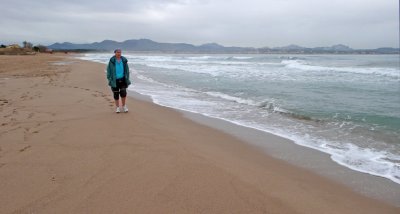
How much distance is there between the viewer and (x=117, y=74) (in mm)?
8688

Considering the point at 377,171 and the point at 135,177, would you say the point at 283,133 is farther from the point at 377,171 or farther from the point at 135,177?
the point at 135,177

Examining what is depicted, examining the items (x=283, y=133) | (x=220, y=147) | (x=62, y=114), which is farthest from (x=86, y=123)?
(x=283, y=133)

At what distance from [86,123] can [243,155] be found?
3.37 meters

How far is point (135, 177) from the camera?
14.0 feet

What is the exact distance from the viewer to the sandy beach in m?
3.63

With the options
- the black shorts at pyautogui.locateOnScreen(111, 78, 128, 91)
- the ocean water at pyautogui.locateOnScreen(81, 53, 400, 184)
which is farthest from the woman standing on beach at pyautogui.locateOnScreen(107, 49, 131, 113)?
the ocean water at pyautogui.locateOnScreen(81, 53, 400, 184)

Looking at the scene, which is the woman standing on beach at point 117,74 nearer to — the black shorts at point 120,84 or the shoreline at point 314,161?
the black shorts at point 120,84

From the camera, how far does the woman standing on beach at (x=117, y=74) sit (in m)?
8.59

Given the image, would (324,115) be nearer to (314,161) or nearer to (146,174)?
(314,161)

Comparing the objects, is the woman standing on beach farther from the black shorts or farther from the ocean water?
the ocean water

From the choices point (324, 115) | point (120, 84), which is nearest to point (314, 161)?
point (324, 115)

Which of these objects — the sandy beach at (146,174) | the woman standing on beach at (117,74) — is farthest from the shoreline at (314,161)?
the woman standing on beach at (117,74)

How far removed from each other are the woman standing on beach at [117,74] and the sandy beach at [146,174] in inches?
58.5

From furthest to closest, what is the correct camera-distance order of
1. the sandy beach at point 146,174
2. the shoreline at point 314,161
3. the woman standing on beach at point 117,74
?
the woman standing on beach at point 117,74 → the shoreline at point 314,161 → the sandy beach at point 146,174
